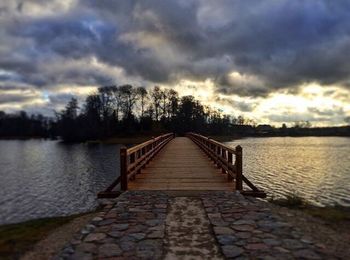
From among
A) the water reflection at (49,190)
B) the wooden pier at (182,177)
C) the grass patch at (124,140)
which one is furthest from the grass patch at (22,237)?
the grass patch at (124,140)

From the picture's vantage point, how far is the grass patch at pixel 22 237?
23.1 feet

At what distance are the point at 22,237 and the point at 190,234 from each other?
515cm

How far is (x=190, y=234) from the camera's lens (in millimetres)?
5227

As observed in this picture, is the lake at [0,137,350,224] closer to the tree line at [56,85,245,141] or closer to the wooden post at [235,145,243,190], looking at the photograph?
the wooden post at [235,145,243,190]

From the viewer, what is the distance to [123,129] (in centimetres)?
8944

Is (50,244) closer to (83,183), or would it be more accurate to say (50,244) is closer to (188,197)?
(188,197)

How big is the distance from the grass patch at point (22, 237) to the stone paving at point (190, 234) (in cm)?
214

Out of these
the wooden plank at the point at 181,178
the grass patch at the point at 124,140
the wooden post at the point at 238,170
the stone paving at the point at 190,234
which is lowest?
the grass patch at the point at 124,140

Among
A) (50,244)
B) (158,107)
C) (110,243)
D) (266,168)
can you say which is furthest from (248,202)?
(158,107)

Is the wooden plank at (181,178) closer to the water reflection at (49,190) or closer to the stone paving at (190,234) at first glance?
the stone paving at (190,234)

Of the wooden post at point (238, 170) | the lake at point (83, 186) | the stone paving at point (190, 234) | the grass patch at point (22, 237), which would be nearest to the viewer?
the stone paving at point (190, 234)

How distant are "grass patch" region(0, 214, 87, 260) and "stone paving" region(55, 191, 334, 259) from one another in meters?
2.14

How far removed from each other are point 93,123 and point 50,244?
79.4 m

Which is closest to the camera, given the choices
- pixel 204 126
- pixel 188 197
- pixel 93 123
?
pixel 188 197
